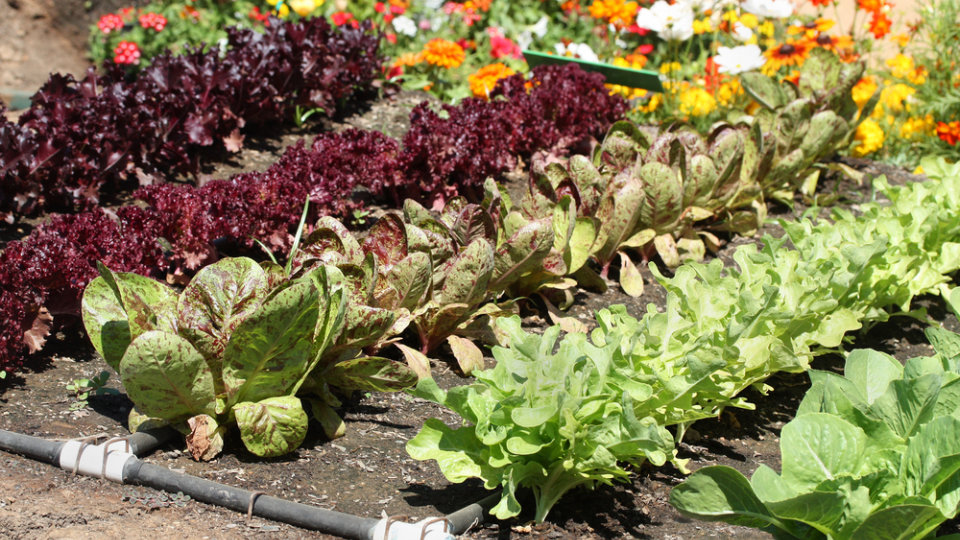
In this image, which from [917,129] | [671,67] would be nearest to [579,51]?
[671,67]

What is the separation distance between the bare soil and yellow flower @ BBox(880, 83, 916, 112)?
3.41m

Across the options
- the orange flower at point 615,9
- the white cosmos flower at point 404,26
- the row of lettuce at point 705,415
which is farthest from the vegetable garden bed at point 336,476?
the white cosmos flower at point 404,26

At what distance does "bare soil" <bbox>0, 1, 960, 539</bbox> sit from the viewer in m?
2.21

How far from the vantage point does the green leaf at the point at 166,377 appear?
228 cm

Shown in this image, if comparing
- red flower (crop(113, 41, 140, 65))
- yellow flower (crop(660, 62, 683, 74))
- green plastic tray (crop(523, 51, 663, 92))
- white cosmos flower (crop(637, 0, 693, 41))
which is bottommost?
yellow flower (crop(660, 62, 683, 74))

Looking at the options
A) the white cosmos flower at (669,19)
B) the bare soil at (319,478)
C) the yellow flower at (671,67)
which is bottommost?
the bare soil at (319,478)

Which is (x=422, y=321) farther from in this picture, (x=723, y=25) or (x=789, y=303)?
(x=723, y=25)

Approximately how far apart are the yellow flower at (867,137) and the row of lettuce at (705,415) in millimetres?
2799

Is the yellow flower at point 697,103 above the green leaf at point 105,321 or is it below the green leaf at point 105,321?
below

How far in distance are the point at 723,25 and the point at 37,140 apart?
431 cm

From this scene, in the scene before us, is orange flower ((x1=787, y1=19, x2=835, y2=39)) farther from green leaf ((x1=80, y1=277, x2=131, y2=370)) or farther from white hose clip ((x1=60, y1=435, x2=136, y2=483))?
white hose clip ((x1=60, y1=435, x2=136, y2=483))

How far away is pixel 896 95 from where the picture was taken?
19.5 feet

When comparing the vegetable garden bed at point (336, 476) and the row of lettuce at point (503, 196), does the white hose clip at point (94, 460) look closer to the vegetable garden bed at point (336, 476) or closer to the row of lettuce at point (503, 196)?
the vegetable garden bed at point (336, 476)

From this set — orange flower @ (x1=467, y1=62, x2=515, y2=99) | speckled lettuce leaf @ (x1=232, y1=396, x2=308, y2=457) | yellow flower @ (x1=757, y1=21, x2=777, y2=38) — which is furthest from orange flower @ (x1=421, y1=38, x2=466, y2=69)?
speckled lettuce leaf @ (x1=232, y1=396, x2=308, y2=457)
